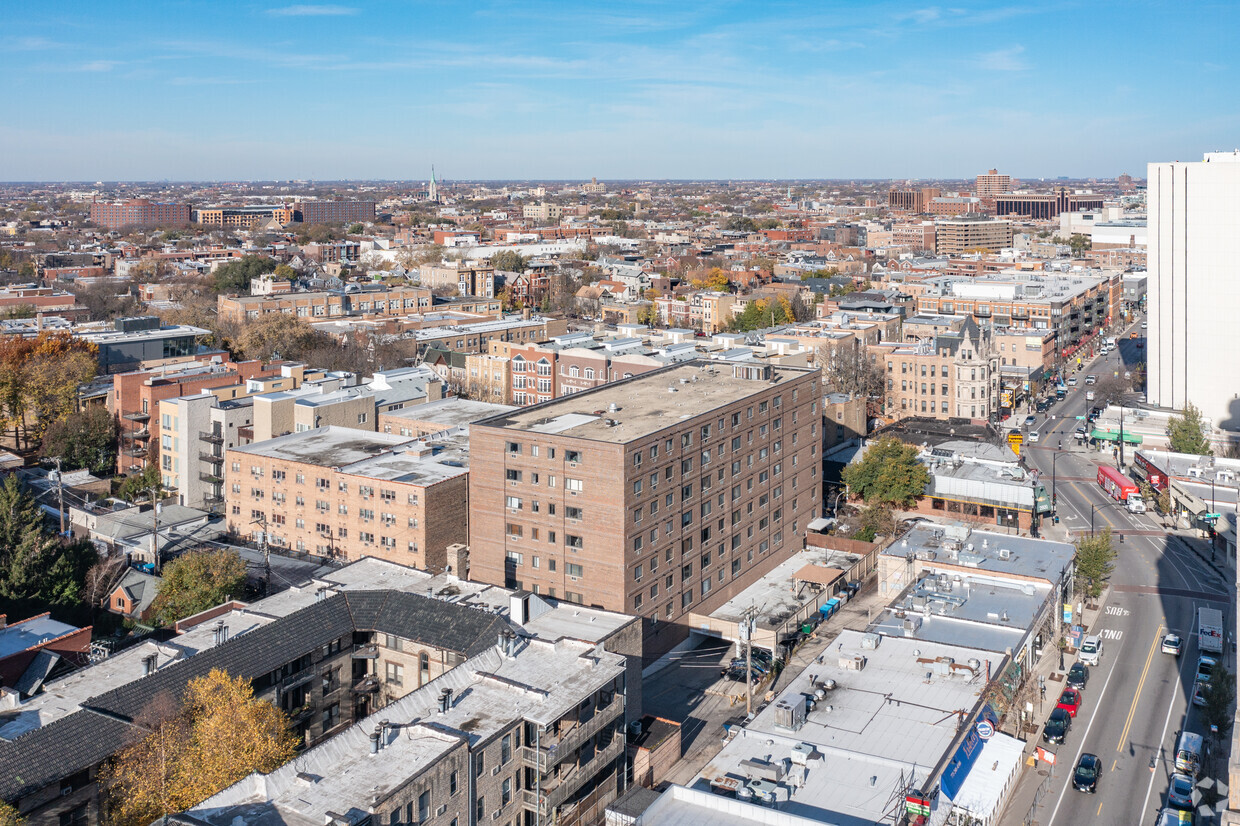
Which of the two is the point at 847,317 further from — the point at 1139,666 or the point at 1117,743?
the point at 1117,743

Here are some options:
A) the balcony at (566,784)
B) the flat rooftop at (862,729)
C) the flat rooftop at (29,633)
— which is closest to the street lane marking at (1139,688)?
the flat rooftop at (862,729)

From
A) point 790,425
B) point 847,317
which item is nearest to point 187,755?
point 790,425

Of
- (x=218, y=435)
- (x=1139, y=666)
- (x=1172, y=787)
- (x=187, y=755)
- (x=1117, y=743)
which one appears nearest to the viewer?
(x=187, y=755)

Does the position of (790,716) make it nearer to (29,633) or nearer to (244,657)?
(244,657)

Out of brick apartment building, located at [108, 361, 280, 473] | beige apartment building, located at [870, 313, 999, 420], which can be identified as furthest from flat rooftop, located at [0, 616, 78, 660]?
beige apartment building, located at [870, 313, 999, 420]

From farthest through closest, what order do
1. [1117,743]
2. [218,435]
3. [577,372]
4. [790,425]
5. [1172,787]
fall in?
[577,372] < [218,435] < [790,425] < [1117,743] < [1172,787]
